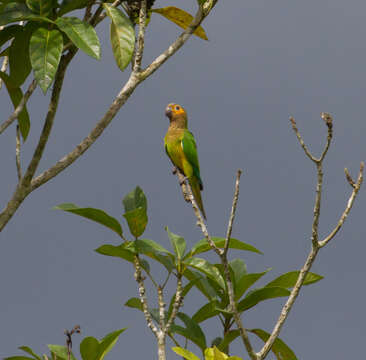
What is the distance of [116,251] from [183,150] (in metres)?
1.74

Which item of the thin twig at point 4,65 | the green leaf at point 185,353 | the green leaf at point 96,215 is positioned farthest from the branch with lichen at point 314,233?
the thin twig at point 4,65

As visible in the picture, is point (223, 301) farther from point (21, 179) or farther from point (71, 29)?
point (71, 29)

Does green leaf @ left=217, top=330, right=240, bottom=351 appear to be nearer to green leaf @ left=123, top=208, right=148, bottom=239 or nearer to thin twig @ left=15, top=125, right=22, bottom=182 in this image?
green leaf @ left=123, top=208, right=148, bottom=239

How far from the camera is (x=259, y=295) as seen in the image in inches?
157

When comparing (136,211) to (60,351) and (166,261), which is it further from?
(60,351)

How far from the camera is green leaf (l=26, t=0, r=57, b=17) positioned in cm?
348

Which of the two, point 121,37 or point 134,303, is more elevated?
point 121,37

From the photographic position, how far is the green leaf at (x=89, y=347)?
3709 mm

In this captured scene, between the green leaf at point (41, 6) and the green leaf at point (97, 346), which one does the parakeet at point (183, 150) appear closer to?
the green leaf at point (97, 346)

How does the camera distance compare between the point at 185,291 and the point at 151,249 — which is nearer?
the point at 151,249

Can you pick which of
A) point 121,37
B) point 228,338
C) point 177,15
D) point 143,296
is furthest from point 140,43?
point 228,338

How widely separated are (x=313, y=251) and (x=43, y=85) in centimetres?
169

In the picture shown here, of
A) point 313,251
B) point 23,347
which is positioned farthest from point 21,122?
point 313,251

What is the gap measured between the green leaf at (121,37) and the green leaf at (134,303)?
5.06ft
